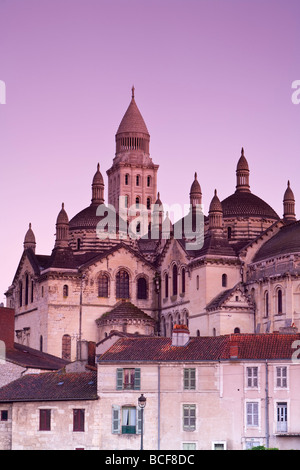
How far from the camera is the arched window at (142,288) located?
352 feet

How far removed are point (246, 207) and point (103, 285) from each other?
14.4 m

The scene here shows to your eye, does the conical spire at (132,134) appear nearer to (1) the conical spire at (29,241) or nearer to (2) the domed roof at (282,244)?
(1) the conical spire at (29,241)

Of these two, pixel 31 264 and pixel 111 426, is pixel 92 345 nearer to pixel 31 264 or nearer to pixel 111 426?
pixel 111 426

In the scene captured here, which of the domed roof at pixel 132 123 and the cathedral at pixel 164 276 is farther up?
the domed roof at pixel 132 123

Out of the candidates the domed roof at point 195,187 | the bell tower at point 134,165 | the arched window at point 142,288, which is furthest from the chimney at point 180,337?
the bell tower at point 134,165

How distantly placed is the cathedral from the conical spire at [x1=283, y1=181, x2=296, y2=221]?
8 centimetres

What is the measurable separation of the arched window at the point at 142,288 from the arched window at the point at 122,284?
1.03 meters

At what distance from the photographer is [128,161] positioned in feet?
441

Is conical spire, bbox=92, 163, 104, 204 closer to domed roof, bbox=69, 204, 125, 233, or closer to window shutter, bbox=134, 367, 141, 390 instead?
domed roof, bbox=69, 204, 125, 233

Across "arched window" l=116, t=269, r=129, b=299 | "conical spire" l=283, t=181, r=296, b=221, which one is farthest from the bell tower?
"conical spire" l=283, t=181, r=296, b=221

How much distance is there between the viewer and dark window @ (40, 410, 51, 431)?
2406 inches

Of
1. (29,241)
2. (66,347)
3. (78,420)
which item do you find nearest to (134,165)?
(29,241)
